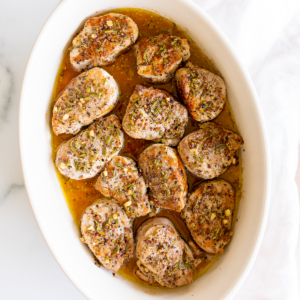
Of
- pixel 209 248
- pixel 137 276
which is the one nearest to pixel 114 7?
pixel 209 248

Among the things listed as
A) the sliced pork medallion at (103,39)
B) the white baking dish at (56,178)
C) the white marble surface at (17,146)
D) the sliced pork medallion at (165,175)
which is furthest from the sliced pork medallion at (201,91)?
the white marble surface at (17,146)

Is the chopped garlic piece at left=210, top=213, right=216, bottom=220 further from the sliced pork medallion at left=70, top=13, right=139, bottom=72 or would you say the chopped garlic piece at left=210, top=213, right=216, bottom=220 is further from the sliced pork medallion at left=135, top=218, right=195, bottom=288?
the sliced pork medallion at left=70, top=13, right=139, bottom=72

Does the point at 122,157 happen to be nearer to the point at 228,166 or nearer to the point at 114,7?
the point at 228,166

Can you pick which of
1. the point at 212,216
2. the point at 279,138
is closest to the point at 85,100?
the point at 212,216

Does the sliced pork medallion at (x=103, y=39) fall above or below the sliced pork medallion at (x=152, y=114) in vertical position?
above

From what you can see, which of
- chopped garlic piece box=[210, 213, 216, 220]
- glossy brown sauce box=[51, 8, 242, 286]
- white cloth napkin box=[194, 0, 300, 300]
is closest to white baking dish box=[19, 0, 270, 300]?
glossy brown sauce box=[51, 8, 242, 286]

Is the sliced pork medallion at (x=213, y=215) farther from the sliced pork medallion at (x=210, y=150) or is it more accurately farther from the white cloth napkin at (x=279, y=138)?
the white cloth napkin at (x=279, y=138)

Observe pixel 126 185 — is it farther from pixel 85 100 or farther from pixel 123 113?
pixel 85 100
